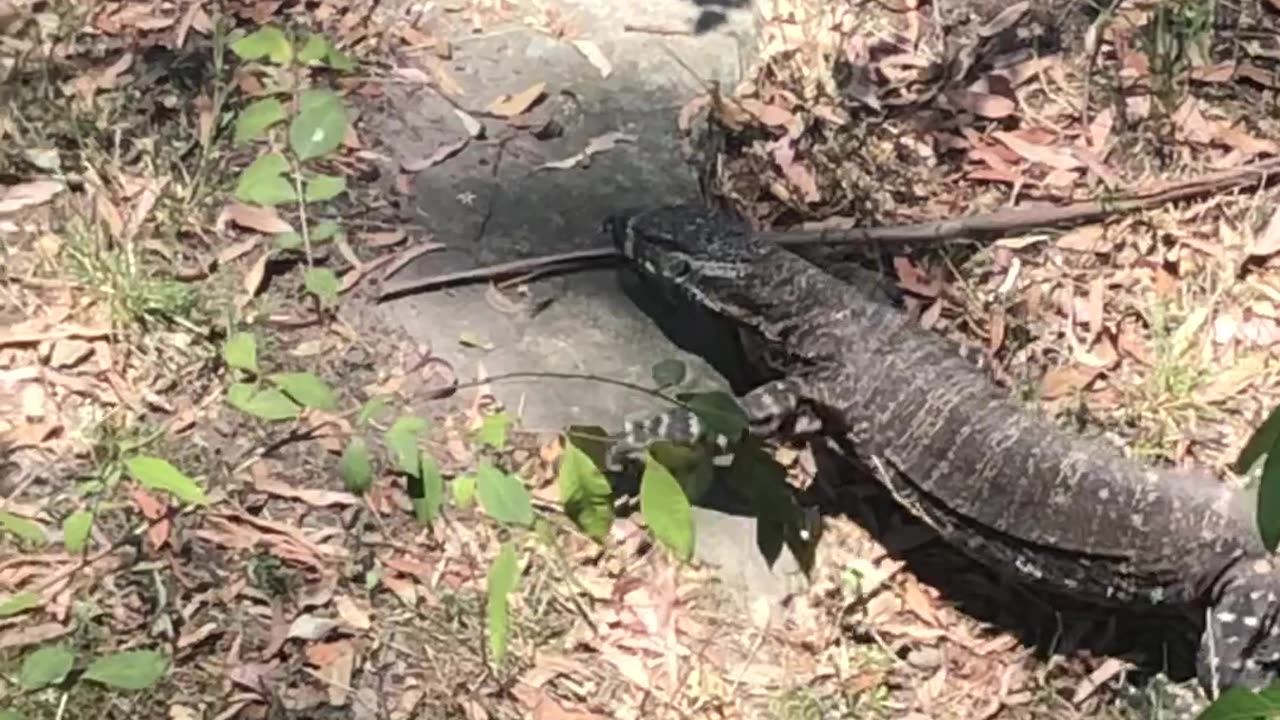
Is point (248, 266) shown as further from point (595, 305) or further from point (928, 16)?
point (928, 16)

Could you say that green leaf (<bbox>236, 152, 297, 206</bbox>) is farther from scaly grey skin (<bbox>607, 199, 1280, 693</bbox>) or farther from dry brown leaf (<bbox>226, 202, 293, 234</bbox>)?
scaly grey skin (<bbox>607, 199, 1280, 693</bbox>)

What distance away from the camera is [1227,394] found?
4906 millimetres

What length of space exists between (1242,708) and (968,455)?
9.12 ft

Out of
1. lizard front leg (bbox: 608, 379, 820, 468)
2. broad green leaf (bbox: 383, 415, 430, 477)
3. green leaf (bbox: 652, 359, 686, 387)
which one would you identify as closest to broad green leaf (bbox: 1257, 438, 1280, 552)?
green leaf (bbox: 652, 359, 686, 387)

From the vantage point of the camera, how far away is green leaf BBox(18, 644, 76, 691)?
375 cm

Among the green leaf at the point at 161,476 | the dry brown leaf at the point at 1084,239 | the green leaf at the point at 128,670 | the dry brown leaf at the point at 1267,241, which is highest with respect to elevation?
the green leaf at the point at 161,476

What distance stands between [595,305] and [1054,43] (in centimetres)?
188

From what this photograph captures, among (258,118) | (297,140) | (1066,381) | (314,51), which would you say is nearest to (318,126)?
(297,140)

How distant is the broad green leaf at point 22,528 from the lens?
423 centimetres

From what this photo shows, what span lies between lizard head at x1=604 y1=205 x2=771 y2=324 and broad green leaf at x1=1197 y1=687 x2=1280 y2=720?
3185mm

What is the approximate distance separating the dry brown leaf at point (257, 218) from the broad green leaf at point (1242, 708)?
366cm

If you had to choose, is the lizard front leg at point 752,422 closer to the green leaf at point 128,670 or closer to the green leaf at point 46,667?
the green leaf at point 128,670

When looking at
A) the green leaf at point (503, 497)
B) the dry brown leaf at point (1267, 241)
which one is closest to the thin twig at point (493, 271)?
the green leaf at point (503, 497)

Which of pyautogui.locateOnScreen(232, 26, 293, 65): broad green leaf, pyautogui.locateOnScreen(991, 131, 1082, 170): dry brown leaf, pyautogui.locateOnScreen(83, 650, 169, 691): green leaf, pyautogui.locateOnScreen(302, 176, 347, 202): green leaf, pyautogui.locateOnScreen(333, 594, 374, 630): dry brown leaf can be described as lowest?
pyautogui.locateOnScreen(333, 594, 374, 630): dry brown leaf
